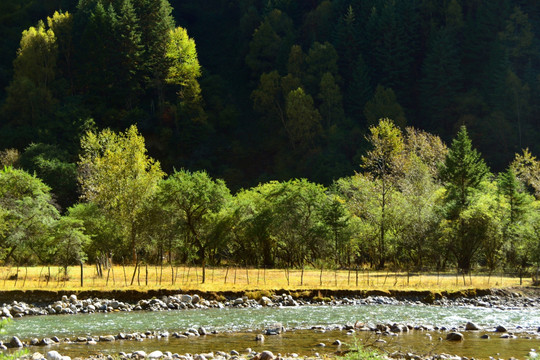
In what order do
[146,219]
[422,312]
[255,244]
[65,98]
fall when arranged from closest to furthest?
[422,312], [146,219], [255,244], [65,98]

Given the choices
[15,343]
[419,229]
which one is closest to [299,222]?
[419,229]

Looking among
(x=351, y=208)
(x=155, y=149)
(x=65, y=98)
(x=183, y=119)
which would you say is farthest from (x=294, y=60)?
(x=351, y=208)

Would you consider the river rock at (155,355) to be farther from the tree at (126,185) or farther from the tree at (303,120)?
the tree at (303,120)

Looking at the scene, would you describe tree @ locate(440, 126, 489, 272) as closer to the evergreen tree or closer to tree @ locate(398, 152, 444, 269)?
tree @ locate(398, 152, 444, 269)

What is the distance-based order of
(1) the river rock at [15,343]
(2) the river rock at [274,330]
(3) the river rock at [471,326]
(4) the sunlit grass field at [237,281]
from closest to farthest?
(1) the river rock at [15,343] → (2) the river rock at [274,330] → (3) the river rock at [471,326] → (4) the sunlit grass field at [237,281]

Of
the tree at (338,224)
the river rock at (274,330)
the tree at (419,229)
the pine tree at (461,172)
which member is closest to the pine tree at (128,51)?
the tree at (338,224)

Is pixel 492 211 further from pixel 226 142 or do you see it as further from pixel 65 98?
pixel 65 98

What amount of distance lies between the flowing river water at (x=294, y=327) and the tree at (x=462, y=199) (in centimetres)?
1509

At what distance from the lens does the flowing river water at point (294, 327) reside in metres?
22.3

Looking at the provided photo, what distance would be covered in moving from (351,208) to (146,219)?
20.0 meters

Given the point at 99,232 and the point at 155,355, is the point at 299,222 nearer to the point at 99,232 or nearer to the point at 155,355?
the point at 99,232

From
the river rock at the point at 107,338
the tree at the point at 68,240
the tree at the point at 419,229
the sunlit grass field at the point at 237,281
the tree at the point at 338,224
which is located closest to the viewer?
the river rock at the point at 107,338

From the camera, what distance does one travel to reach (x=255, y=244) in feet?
174

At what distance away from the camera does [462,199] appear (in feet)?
162
